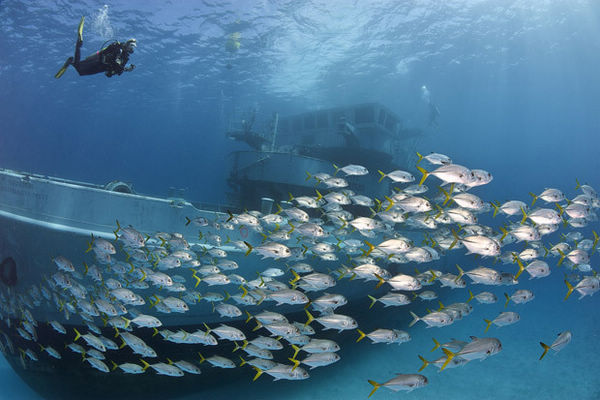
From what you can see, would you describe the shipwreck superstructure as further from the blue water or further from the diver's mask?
the diver's mask

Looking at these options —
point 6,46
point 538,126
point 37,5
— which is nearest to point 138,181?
point 6,46

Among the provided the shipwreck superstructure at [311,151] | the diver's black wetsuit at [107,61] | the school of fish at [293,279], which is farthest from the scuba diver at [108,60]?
the shipwreck superstructure at [311,151]

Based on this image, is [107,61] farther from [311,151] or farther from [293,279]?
[311,151]

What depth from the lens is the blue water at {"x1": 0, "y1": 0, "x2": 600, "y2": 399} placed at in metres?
13.8

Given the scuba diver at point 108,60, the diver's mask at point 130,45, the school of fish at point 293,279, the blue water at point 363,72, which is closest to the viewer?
the scuba diver at point 108,60

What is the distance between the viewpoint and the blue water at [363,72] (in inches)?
543

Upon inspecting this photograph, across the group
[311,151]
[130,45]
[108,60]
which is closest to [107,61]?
[108,60]

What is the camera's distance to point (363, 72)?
95.1ft

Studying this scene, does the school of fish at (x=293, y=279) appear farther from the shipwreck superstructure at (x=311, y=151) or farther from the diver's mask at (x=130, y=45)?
the shipwreck superstructure at (x=311, y=151)

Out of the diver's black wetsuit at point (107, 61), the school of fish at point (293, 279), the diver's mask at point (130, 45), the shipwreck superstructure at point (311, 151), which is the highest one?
the diver's mask at point (130, 45)

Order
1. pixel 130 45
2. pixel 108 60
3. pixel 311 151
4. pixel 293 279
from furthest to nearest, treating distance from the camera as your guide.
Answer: pixel 311 151 < pixel 293 279 < pixel 130 45 < pixel 108 60

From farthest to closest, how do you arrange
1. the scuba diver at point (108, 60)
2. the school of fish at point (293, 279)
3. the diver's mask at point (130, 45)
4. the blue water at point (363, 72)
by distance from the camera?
the blue water at point (363, 72)
the school of fish at point (293, 279)
the diver's mask at point (130, 45)
the scuba diver at point (108, 60)

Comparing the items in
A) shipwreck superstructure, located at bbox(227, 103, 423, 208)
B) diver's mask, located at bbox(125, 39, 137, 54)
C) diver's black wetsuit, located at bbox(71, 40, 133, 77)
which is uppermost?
diver's mask, located at bbox(125, 39, 137, 54)

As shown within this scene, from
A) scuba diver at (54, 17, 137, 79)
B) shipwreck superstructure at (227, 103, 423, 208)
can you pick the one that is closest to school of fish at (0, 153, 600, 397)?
scuba diver at (54, 17, 137, 79)
